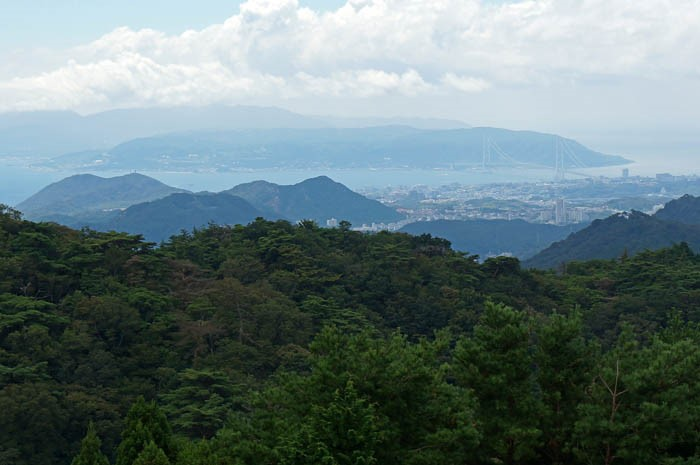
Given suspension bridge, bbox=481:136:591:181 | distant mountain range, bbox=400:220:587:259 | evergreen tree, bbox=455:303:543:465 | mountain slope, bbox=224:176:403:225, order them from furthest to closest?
suspension bridge, bbox=481:136:591:181
mountain slope, bbox=224:176:403:225
distant mountain range, bbox=400:220:587:259
evergreen tree, bbox=455:303:543:465

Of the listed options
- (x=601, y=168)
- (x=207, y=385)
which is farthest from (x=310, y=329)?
(x=601, y=168)

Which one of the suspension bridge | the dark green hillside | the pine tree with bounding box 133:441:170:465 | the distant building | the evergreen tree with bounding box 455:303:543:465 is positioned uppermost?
the suspension bridge

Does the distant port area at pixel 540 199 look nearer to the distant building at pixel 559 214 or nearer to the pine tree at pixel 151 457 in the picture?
the distant building at pixel 559 214

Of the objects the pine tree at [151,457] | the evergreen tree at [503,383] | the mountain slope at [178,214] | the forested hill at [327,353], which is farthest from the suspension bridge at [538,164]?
the pine tree at [151,457]

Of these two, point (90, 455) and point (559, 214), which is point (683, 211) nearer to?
point (559, 214)

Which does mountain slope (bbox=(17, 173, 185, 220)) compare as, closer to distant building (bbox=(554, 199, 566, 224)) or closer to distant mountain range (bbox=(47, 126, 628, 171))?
distant mountain range (bbox=(47, 126, 628, 171))

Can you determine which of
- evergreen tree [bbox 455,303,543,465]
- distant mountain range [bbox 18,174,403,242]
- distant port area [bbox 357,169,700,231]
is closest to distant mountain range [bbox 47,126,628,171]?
distant port area [bbox 357,169,700,231]

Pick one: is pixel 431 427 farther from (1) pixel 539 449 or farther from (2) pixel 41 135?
(2) pixel 41 135
